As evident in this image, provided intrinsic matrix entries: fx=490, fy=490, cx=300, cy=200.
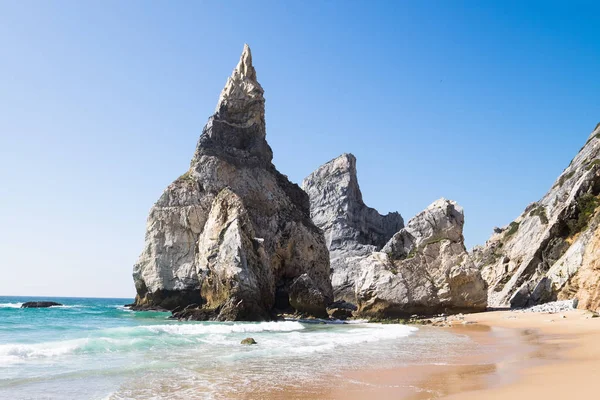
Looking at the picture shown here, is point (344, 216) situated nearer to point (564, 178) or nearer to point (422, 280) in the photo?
point (564, 178)

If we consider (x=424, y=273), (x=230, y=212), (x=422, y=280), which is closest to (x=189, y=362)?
(x=422, y=280)

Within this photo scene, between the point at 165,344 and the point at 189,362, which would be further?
the point at 165,344

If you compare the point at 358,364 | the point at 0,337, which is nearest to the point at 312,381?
the point at 358,364

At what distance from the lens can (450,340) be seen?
724 inches

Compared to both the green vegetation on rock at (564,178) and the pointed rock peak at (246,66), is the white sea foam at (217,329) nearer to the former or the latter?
the green vegetation on rock at (564,178)

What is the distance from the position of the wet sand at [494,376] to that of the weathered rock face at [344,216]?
54089 mm

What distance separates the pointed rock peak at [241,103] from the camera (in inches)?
2092

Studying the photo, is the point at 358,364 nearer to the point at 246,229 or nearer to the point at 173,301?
the point at 246,229

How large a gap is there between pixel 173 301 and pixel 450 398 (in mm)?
41528

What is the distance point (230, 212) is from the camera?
36.9 metres

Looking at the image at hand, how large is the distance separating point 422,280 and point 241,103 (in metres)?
30.2

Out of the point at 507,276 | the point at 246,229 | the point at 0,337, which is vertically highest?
the point at 246,229

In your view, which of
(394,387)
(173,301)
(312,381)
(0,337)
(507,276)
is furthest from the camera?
(173,301)

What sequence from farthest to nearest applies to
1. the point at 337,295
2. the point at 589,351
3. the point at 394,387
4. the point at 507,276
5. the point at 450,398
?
the point at 337,295 < the point at 507,276 < the point at 589,351 < the point at 394,387 < the point at 450,398
